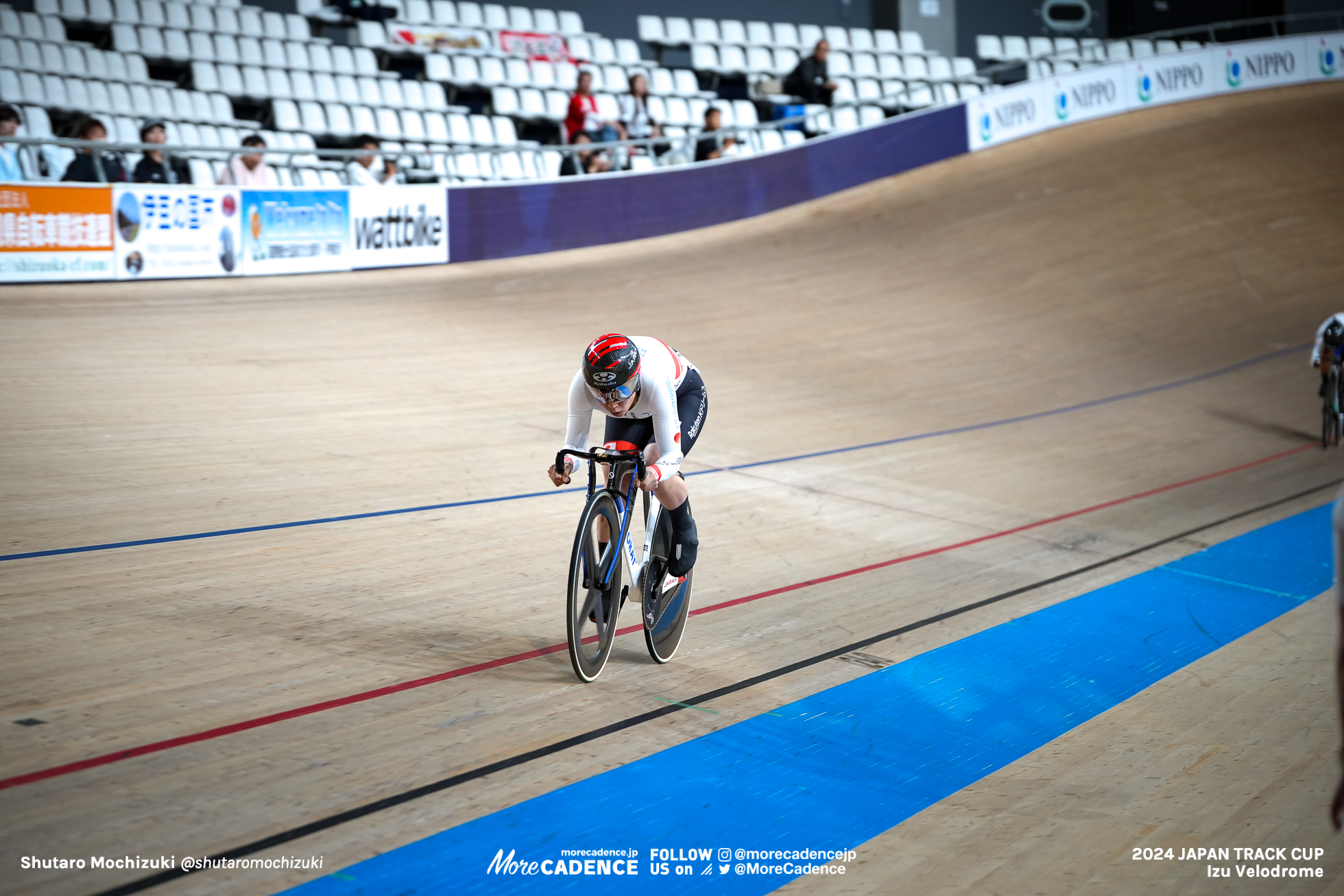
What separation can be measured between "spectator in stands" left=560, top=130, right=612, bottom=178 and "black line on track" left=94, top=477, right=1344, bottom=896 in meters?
7.64

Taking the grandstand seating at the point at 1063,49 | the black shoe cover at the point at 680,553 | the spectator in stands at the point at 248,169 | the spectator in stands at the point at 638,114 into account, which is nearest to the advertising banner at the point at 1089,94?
the grandstand seating at the point at 1063,49

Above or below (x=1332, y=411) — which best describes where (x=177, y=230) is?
above

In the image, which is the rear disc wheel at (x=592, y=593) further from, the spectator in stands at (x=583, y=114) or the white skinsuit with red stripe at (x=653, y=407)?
the spectator in stands at (x=583, y=114)

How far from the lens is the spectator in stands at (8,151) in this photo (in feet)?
23.3

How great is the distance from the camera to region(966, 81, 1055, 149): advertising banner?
14734 mm

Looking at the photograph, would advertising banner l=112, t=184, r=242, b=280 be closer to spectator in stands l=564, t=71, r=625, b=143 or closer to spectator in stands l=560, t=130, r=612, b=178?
spectator in stands l=560, t=130, r=612, b=178

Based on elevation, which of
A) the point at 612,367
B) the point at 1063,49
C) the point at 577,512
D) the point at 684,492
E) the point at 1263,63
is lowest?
the point at 577,512

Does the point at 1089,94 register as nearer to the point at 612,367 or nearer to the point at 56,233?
the point at 56,233

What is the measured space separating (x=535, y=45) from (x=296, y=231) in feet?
20.2

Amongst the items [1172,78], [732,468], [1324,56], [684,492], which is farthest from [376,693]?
[1324,56]

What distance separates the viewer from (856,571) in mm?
4582

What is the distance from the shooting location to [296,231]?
8.72 metres

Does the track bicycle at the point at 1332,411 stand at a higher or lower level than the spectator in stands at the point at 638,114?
lower

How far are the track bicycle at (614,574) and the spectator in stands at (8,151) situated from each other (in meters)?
6.15
